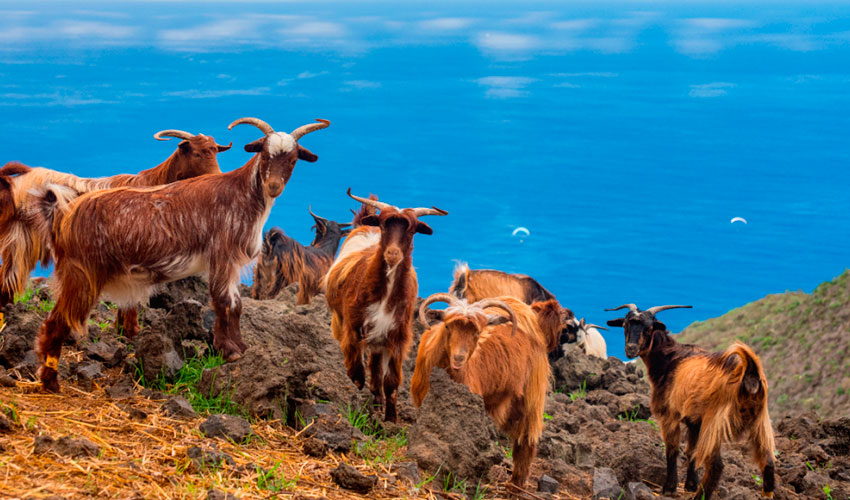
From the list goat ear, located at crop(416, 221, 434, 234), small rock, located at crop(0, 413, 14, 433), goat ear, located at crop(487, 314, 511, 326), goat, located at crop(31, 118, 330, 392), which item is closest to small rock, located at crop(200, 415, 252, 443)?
small rock, located at crop(0, 413, 14, 433)

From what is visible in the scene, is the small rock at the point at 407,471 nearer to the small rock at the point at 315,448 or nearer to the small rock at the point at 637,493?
the small rock at the point at 315,448

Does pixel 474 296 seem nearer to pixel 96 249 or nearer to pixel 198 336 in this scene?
pixel 198 336

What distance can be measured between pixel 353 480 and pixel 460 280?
257 inches

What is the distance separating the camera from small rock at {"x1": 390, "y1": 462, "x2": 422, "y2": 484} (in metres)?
5.29

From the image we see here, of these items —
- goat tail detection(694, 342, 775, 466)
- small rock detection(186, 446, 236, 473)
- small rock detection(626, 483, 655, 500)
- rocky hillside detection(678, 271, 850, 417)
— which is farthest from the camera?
rocky hillside detection(678, 271, 850, 417)

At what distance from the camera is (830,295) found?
52.7ft

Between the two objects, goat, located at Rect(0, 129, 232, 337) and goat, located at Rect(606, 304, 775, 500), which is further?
goat, located at Rect(606, 304, 775, 500)

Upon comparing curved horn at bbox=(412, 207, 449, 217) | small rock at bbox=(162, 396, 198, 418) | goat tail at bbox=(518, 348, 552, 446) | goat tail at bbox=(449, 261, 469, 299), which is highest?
goat tail at bbox=(449, 261, 469, 299)

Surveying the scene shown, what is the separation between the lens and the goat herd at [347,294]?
6102 mm

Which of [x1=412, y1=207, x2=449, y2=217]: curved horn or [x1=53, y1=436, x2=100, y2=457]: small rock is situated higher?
[x1=412, y1=207, x2=449, y2=217]: curved horn

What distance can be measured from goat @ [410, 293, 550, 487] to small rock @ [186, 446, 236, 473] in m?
2.24

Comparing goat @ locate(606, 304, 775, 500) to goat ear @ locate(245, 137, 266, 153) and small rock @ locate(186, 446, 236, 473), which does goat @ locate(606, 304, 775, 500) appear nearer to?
goat ear @ locate(245, 137, 266, 153)

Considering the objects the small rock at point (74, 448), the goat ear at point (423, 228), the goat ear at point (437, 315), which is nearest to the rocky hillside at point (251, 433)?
the small rock at point (74, 448)

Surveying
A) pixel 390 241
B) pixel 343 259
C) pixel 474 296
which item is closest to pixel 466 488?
pixel 390 241
